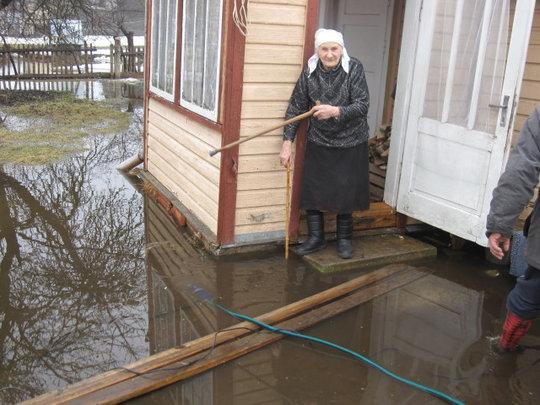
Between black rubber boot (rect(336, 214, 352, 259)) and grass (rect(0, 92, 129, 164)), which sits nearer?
black rubber boot (rect(336, 214, 352, 259))

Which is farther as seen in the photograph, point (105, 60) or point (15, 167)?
point (105, 60)

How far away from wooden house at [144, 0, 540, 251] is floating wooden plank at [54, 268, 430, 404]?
1.03m

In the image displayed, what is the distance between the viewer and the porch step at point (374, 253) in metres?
4.75

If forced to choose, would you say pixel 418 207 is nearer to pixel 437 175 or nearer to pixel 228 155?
pixel 437 175

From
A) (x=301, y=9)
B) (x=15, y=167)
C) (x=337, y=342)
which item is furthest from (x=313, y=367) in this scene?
(x=15, y=167)

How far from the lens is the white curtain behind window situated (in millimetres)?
4312

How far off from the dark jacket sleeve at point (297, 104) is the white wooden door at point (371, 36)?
94.4 inches

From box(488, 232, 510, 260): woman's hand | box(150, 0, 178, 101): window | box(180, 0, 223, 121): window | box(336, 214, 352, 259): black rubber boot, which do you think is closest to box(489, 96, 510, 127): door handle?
box(336, 214, 352, 259): black rubber boot

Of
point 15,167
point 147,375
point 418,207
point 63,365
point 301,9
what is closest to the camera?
point 147,375

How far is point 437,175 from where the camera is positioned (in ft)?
15.9

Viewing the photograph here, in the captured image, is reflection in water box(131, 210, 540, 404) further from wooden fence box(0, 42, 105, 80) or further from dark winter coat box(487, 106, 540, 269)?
wooden fence box(0, 42, 105, 80)

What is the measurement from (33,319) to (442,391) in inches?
102

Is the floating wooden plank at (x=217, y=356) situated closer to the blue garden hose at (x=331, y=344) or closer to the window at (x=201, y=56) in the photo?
the blue garden hose at (x=331, y=344)

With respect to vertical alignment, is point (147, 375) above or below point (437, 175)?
below
